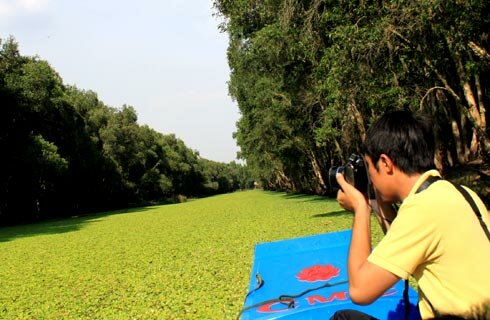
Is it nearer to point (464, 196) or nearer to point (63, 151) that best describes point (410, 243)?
point (464, 196)

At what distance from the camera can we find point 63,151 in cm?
3131

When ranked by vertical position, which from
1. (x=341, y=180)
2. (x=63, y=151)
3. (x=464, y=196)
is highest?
(x=63, y=151)

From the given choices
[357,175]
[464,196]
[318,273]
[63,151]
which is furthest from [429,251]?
[63,151]

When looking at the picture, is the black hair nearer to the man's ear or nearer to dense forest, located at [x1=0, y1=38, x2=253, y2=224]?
the man's ear

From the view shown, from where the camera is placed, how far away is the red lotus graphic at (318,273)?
149 inches

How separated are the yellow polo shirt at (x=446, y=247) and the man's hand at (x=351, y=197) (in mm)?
279

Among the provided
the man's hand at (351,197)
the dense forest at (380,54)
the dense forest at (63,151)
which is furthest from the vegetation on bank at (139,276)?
the dense forest at (63,151)

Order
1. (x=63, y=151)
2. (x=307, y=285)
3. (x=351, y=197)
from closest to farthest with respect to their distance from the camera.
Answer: (x=351, y=197)
(x=307, y=285)
(x=63, y=151)

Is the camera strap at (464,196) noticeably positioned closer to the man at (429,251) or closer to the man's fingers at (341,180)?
the man at (429,251)

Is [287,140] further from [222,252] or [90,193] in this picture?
[90,193]

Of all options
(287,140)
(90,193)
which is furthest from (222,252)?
(90,193)

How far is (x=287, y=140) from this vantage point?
80.0ft

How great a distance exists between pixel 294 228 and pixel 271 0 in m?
5.34

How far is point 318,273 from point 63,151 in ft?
99.6
